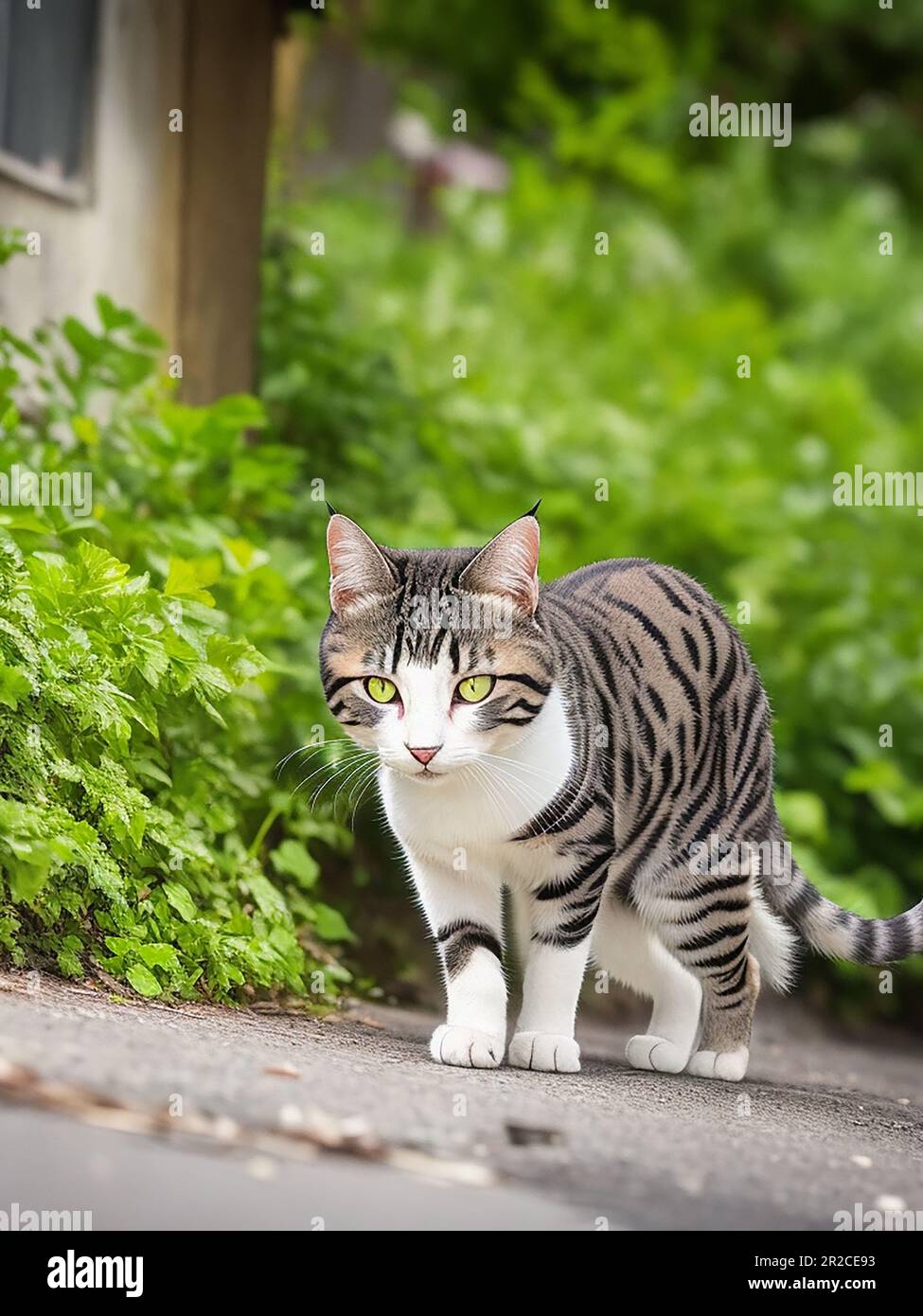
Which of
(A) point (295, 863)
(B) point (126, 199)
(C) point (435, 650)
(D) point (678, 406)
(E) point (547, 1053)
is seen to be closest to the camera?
(C) point (435, 650)

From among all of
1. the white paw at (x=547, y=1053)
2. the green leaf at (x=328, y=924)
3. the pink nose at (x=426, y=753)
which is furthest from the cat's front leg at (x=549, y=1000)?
the green leaf at (x=328, y=924)

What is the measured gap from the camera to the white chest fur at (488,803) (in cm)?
282

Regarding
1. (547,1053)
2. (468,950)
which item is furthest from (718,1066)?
(468,950)

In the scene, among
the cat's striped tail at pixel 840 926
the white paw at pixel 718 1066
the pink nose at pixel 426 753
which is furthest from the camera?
the white paw at pixel 718 1066

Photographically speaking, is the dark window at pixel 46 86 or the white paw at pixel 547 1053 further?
the dark window at pixel 46 86

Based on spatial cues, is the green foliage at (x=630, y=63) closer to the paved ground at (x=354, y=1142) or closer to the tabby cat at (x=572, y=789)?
the tabby cat at (x=572, y=789)

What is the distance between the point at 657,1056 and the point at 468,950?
22.5 inches

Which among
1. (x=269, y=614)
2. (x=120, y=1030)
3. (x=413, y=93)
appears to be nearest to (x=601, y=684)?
(x=269, y=614)

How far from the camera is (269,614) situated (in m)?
3.73

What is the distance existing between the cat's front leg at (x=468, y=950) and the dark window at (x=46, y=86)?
260 centimetres

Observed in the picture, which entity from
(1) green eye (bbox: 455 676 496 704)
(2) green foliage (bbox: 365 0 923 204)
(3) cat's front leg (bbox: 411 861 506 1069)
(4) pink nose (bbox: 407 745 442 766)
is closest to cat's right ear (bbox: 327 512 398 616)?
(1) green eye (bbox: 455 676 496 704)

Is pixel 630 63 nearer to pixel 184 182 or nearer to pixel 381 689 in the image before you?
pixel 184 182

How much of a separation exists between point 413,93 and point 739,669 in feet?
26.9

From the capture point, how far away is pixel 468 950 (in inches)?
116
